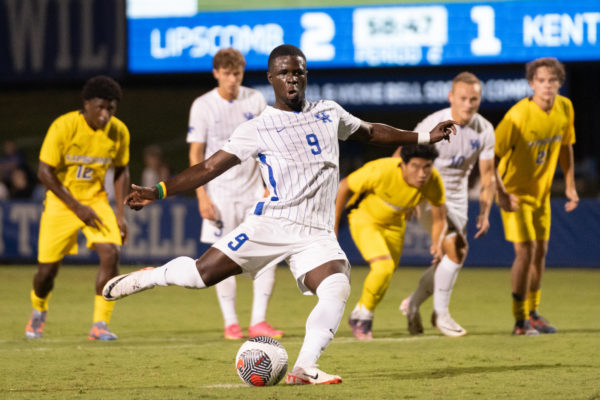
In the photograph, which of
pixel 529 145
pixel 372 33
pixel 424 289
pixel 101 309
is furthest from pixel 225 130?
pixel 372 33

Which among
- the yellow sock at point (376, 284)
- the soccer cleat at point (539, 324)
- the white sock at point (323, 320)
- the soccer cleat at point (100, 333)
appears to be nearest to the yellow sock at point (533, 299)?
the soccer cleat at point (539, 324)

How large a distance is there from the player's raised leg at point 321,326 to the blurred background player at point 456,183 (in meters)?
2.60

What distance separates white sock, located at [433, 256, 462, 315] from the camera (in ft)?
27.1

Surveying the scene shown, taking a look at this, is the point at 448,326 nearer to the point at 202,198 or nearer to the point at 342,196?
the point at 342,196

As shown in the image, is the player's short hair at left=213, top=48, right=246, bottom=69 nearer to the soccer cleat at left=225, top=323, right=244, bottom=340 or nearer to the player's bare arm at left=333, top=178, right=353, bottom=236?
the player's bare arm at left=333, top=178, right=353, bottom=236

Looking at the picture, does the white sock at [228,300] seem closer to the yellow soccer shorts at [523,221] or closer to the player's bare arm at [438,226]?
the player's bare arm at [438,226]

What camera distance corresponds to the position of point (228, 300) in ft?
27.1

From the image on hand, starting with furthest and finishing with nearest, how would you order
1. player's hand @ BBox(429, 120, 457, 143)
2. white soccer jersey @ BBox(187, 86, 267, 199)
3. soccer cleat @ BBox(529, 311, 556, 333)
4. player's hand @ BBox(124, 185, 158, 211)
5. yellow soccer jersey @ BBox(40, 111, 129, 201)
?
1. white soccer jersey @ BBox(187, 86, 267, 199)
2. soccer cleat @ BBox(529, 311, 556, 333)
3. yellow soccer jersey @ BBox(40, 111, 129, 201)
4. player's hand @ BBox(429, 120, 457, 143)
5. player's hand @ BBox(124, 185, 158, 211)

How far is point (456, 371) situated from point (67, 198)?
10.6 feet

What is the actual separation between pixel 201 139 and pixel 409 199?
5.72 feet

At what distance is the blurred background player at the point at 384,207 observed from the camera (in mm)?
7871

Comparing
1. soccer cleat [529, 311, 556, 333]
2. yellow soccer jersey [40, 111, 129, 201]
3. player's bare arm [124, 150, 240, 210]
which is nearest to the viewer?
player's bare arm [124, 150, 240, 210]

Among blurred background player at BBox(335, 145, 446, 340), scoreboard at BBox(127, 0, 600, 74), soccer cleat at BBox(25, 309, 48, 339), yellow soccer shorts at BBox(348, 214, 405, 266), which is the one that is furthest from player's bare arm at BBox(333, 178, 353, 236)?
scoreboard at BBox(127, 0, 600, 74)

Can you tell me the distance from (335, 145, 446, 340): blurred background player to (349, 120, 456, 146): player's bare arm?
1698 mm
